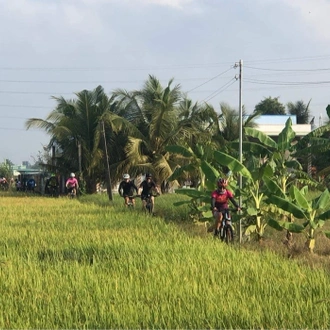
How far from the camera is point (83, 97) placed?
30.8m

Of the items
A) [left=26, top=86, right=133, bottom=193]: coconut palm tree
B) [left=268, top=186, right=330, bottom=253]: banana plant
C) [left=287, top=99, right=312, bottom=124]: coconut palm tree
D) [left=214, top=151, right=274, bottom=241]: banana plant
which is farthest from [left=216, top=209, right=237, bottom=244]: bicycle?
[left=287, top=99, right=312, bottom=124]: coconut palm tree

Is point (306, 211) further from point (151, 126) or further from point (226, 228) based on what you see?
point (151, 126)

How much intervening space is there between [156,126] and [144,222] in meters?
15.8

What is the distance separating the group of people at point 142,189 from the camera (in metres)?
16.7

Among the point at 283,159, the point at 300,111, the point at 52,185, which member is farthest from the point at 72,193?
the point at 300,111

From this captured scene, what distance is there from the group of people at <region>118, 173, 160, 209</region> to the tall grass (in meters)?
6.61

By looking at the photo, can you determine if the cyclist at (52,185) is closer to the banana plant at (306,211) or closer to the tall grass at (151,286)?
the tall grass at (151,286)

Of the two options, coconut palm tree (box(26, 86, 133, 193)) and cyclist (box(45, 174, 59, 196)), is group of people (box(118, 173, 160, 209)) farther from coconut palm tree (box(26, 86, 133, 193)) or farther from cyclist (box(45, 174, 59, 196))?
cyclist (box(45, 174, 59, 196))

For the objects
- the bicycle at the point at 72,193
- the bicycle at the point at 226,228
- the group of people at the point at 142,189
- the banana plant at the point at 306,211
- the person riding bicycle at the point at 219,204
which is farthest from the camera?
the bicycle at the point at 72,193

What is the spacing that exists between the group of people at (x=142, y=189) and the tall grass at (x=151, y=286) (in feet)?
21.7

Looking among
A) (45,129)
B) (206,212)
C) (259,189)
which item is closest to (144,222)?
(206,212)

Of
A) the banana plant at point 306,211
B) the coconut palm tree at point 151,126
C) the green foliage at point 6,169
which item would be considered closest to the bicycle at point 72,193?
the coconut palm tree at point 151,126

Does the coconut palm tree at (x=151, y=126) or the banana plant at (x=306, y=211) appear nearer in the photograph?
the banana plant at (x=306, y=211)

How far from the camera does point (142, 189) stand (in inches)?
674
